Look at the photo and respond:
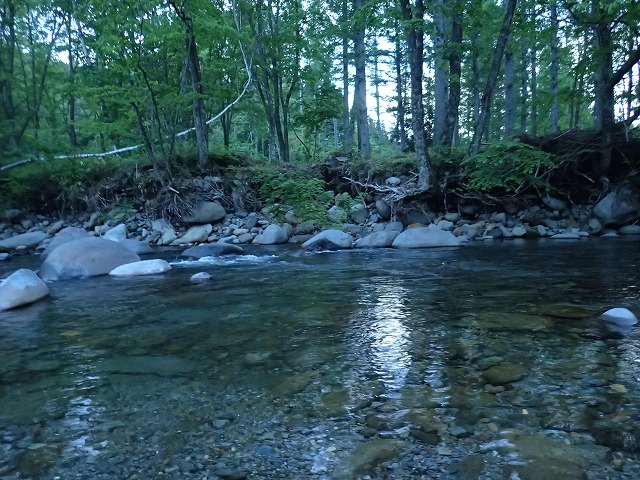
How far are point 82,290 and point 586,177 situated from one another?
452 inches

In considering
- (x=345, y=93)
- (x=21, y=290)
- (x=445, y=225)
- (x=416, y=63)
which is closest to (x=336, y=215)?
(x=445, y=225)

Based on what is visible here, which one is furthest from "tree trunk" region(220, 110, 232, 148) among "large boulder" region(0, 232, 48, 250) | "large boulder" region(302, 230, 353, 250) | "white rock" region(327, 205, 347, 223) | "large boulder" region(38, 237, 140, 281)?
"large boulder" region(38, 237, 140, 281)

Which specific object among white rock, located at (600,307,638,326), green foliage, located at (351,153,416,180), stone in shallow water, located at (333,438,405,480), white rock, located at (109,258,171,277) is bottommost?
stone in shallow water, located at (333,438,405,480)

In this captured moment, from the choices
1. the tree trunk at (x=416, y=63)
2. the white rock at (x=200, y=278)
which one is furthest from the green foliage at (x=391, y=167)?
the white rock at (x=200, y=278)

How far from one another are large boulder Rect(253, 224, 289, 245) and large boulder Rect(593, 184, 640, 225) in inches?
299

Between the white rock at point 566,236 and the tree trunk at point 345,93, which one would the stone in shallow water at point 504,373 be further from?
the tree trunk at point 345,93

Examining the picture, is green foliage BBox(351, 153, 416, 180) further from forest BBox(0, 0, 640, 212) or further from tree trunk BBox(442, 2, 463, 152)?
tree trunk BBox(442, 2, 463, 152)

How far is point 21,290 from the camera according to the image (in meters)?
5.14

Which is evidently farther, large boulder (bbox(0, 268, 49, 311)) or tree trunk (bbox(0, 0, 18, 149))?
tree trunk (bbox(0, 0, 18, 149))

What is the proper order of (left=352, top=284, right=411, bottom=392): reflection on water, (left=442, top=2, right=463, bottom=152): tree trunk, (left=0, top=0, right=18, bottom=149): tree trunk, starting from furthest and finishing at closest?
(left=0, top=0, right=18, bottom=149): tree trunk
(left=442, top=2, right=463, bottom=152): tree trunk
(left=352, top=284, right=411, bottom=392): reflection on water

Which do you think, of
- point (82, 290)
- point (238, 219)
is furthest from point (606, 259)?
point (238, 219)

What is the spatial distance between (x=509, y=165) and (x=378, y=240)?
3.74 meters

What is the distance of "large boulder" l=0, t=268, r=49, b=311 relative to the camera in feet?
16.5

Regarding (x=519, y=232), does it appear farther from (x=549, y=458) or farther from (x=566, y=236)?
(x=549, y=458)
